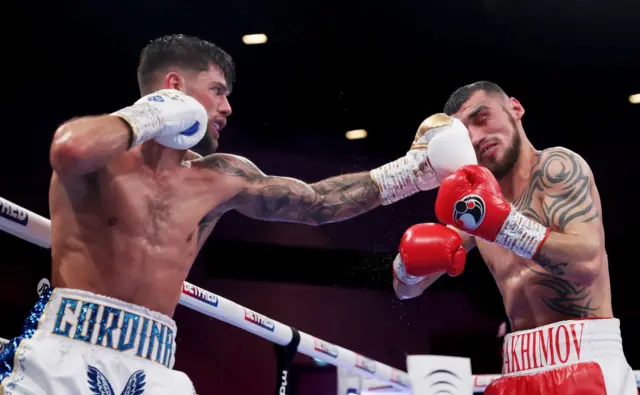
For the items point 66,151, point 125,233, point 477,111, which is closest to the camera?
point 66,151

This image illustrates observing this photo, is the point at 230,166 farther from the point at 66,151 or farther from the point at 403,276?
the point at 403,276

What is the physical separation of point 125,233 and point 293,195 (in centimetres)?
60

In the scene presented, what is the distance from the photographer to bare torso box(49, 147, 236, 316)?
1.55 m

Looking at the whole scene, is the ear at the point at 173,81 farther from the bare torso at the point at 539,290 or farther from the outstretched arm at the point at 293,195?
the bare torso at the point at 539,290

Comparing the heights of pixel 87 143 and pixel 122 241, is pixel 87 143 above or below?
above

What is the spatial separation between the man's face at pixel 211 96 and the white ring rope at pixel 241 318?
43 centimetres

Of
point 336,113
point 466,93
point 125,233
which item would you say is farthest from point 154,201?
point 336,113

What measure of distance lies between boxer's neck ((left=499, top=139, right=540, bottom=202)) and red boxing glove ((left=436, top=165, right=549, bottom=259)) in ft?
1.13

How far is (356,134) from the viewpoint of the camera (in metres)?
6.97

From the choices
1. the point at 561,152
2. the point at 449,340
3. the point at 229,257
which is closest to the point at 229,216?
the point at 229,257

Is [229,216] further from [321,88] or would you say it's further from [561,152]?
[561,152]

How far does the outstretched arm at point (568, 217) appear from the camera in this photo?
1.98 m

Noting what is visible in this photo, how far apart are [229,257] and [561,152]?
4953mm

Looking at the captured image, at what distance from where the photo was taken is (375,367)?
274cm
